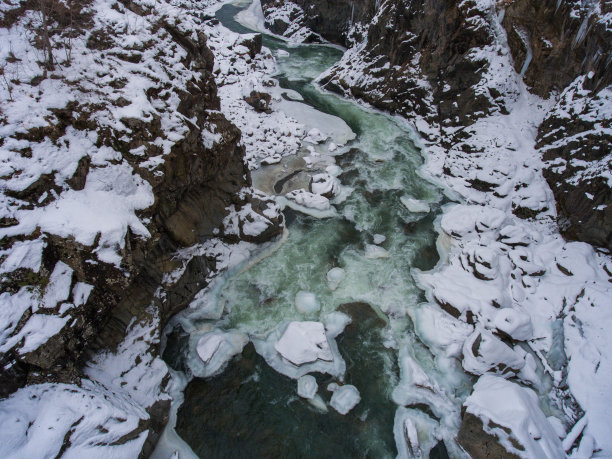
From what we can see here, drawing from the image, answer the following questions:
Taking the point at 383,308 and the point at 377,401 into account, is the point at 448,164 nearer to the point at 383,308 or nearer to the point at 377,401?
the point at 383,308

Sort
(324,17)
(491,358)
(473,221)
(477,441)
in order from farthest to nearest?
(324,17), (473,221), (491,358), (477,441)

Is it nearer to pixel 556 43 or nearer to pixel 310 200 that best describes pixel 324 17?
pixel 556 43

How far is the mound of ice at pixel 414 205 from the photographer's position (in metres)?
15.2

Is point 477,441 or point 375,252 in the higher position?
point 375,252

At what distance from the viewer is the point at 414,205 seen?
15.3 metres

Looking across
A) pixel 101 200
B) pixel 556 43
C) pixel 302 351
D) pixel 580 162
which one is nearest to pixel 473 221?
pixel 580 162

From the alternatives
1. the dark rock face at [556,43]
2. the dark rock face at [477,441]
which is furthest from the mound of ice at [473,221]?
the dark rock face at [477,441]

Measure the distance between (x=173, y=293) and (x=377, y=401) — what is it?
661 cm

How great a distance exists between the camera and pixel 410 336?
33.9 ft

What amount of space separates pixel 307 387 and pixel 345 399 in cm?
101

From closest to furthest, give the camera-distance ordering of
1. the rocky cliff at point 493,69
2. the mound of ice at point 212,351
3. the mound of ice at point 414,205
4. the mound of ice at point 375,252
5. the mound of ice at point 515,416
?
the mound of ice at point 515,416, the mound of ice at point 212,351, the mound of ice at point 375,252, the rocky cliff at point 493,69, the mound of ice at point 414,205

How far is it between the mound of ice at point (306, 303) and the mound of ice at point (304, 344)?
93cm

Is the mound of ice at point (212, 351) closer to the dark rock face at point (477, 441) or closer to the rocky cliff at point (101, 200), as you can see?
the rocky cliff at point (101, 200)

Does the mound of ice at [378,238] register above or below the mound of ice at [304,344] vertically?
above
